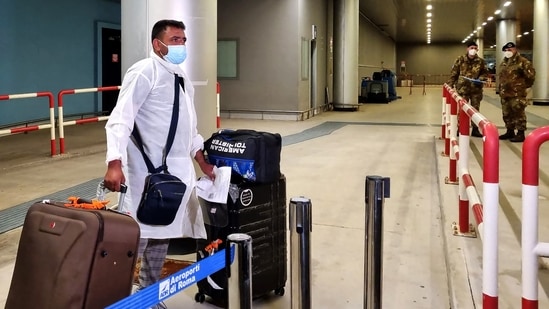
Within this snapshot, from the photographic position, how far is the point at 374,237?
2598 millimetres

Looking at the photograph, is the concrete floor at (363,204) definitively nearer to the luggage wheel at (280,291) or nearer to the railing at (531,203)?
the luggage wheel at (280,291)

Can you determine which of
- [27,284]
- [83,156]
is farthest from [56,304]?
[83,156]

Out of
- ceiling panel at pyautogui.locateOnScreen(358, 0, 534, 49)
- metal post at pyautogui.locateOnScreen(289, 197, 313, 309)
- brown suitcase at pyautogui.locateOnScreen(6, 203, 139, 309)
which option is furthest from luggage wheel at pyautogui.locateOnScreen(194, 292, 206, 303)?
ceiling panel at pyautogui.locateOnScreen(358, 0, 534, 49)

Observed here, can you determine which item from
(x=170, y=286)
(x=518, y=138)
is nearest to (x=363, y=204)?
(x=170, y=286)

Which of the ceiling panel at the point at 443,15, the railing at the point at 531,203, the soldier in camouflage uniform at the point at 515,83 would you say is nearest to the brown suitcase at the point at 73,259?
the railing at the point at 531,203

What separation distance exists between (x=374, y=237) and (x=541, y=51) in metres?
19.3

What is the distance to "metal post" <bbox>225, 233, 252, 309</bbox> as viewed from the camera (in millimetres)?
1930

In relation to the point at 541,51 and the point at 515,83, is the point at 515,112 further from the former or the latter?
the point at 541,51

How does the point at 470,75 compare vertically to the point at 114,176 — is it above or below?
above

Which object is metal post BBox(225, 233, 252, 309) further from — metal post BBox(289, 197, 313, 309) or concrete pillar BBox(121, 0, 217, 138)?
concrete pillar BBox(121, 0, 217, 138)

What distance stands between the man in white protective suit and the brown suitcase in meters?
0.58

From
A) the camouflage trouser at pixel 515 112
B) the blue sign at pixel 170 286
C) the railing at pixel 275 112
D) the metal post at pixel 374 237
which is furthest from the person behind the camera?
the railing at pixel 275 112

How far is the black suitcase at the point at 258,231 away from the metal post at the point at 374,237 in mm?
624

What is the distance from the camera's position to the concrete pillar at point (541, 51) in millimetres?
19000
